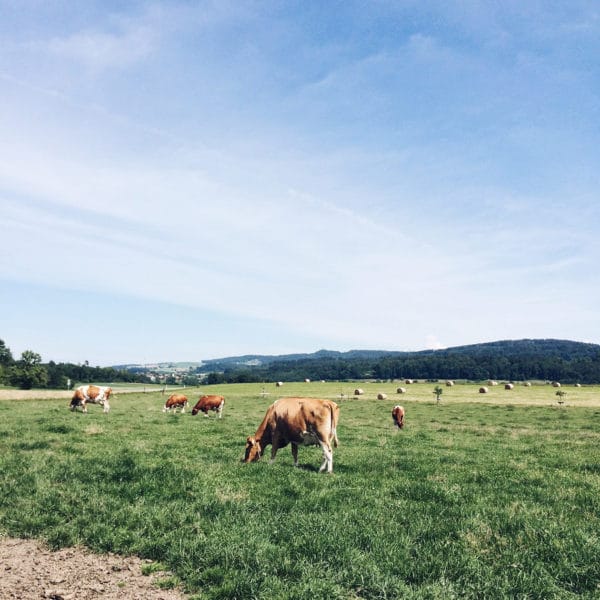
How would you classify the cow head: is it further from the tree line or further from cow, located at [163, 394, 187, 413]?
the tree line

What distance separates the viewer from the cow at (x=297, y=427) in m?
12.3

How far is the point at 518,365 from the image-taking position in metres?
172

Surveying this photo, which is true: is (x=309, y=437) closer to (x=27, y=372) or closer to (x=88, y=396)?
(x=88, y=396)

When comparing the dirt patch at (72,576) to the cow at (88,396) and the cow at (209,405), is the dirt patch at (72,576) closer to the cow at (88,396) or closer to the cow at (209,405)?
the cow at (88,396)

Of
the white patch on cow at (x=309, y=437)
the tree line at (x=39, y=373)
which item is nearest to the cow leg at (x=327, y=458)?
the white patch on cow at (x=309, y=437)

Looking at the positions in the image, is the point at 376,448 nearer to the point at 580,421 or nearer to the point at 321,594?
the point at 321,594

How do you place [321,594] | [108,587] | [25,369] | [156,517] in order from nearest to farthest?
1. [321,594]
2. [108,587]
3. [156,517]
4. [25,369]

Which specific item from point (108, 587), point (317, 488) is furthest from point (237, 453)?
point (108, 587)

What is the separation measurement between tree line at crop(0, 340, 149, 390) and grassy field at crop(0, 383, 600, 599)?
9804 cm

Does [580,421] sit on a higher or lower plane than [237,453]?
lower

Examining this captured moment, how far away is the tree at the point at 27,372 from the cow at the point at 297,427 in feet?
353

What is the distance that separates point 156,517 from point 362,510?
4.00 m

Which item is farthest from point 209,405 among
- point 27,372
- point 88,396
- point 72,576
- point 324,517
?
point 27,372

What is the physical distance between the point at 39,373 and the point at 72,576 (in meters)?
113
